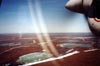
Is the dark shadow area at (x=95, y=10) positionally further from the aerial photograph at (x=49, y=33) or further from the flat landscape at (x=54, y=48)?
the flat landscape at (x=54, y=48)

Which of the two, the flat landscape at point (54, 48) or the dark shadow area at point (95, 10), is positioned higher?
the dark shadow area at point (95, 10)

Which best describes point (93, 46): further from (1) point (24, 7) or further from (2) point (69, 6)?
(1) point (24, 7)

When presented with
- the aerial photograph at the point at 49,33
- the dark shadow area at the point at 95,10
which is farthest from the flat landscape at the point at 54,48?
the dark shadow area at the point at 95,10

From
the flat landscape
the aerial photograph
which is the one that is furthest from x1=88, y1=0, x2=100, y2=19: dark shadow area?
the flat landscape

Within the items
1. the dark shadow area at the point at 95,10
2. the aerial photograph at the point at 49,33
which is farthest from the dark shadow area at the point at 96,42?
the dark shadow area at the point at 95,10

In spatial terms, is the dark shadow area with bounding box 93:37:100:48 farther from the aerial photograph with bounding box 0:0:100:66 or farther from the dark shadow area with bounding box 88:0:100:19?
the dark shadow area with bounding box 88:0:100:19

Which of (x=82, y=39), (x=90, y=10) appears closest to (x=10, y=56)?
(x=82, y=39)
